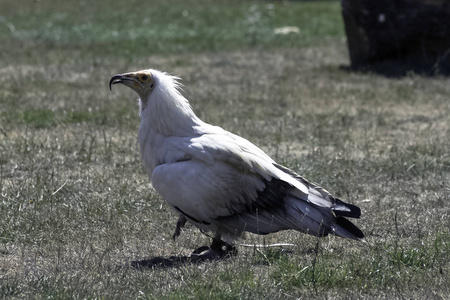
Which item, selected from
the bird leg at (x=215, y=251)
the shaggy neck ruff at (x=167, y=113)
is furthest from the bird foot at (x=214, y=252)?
the shaggy neck ruff at (x=167, y=113)

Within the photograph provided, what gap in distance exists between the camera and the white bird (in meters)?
5.32

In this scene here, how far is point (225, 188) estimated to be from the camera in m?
5.38

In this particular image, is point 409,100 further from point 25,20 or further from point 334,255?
point 25,20

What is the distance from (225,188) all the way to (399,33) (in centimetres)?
877

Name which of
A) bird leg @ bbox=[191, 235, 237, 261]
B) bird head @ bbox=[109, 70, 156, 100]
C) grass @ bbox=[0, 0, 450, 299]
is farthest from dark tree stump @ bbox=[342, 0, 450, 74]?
bird leg @ bbox=[191, 235, 237, 261]

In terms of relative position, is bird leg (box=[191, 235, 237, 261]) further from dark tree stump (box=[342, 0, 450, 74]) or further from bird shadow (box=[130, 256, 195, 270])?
dark tree stump (box=[342, 0, 450, 74])

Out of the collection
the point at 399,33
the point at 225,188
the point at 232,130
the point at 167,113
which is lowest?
the point at 232,130

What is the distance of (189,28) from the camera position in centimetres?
1905

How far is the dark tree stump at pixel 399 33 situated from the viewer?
13.0m

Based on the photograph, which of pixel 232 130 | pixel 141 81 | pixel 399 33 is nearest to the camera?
pixel 141 81

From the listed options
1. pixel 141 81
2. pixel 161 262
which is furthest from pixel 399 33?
pixel 161 262

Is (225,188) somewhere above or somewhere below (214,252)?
above

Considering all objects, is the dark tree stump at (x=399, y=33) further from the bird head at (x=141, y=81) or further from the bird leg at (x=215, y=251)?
the bird leg at (x=215, y=251)

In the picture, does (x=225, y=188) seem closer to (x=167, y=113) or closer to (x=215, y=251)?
(x=215, y=251)
